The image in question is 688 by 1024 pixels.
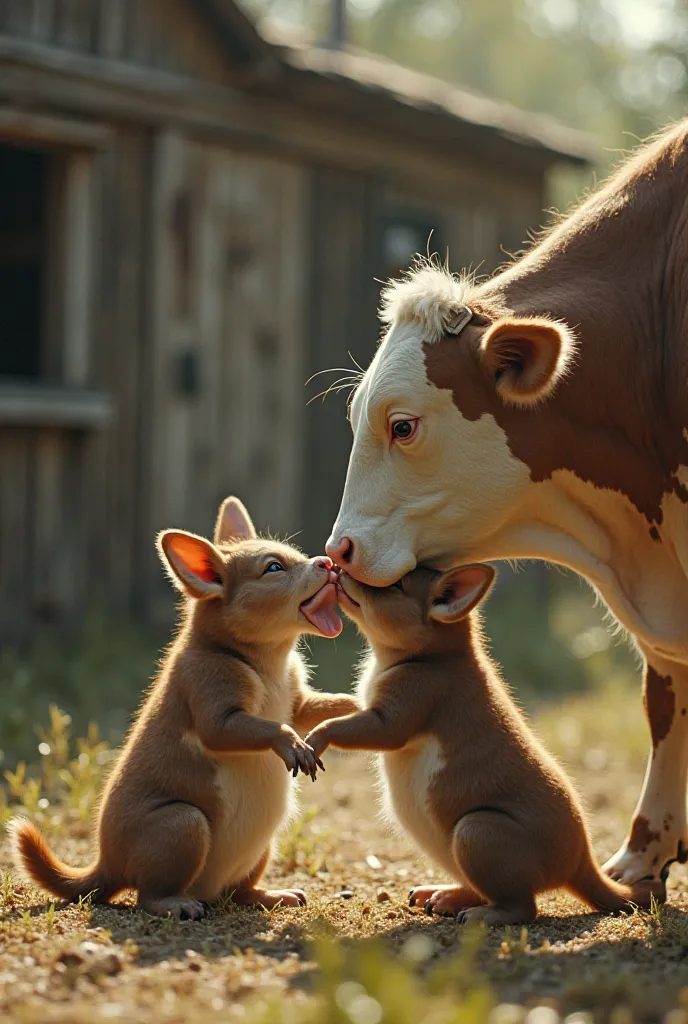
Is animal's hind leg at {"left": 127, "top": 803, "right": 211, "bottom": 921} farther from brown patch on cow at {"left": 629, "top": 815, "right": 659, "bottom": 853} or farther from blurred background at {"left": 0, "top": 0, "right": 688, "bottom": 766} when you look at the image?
blurred background at {"left": 0, "top": 0, "right": 688, "bottom": 766}

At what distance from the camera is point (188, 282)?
392 inches

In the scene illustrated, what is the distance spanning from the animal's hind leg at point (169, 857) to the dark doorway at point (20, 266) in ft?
27.4

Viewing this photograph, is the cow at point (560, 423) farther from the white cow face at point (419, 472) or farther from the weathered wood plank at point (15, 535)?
the weathered wood plank at point (15, 535)

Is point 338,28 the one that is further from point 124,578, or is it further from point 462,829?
point 462,829

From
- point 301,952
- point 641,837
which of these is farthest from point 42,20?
point 301,952

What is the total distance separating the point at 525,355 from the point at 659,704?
1.43 metres

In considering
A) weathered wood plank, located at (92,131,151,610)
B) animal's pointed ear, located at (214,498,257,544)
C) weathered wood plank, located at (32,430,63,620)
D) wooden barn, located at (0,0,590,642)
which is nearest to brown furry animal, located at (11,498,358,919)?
animal's pointed ear, located at (214,498,257,544)

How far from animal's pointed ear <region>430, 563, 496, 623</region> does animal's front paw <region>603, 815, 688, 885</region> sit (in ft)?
3.75

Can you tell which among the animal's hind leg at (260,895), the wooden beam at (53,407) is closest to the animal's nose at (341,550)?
the animal's hind leg at (260,895)

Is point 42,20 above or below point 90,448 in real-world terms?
above

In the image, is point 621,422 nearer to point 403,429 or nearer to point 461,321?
point 461,321

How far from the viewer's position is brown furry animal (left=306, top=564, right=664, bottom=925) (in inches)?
151

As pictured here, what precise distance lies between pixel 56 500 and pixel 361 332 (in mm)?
3327

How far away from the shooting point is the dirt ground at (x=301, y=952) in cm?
299
